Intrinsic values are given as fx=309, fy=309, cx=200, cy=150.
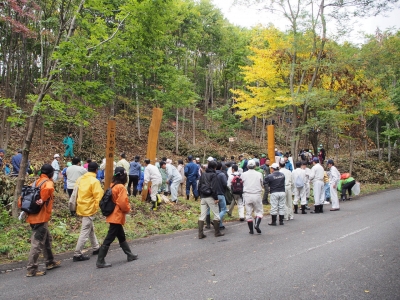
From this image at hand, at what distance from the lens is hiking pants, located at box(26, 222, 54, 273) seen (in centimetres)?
570

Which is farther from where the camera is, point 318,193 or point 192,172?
point 192,172

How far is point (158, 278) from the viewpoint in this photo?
5.33 meters

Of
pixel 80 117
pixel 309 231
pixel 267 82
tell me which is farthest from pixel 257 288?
pixel 267 82

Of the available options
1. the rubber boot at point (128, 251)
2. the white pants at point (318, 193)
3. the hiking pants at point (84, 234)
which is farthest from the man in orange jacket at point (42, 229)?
the white pants at point (318, 193)

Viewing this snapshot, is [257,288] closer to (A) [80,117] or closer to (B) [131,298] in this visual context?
(B) [131,298]

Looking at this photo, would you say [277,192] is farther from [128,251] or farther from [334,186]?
[128,251]

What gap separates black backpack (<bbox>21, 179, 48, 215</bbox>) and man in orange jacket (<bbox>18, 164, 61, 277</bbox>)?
0.07 meters

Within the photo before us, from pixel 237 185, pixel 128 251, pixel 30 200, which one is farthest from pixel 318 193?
pixel 30 200

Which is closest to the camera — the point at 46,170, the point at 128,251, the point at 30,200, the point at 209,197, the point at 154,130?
the point at 30,200

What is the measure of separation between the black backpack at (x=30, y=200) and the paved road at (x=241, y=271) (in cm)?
121

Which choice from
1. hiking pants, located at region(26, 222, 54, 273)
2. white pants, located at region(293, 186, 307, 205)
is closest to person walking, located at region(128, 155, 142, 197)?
white pants, located at region(293, 186, 307, 205)

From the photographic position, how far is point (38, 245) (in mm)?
5809

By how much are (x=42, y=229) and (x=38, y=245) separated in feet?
0.96

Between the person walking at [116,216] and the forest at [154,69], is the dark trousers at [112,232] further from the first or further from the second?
the forest at [154,69]
